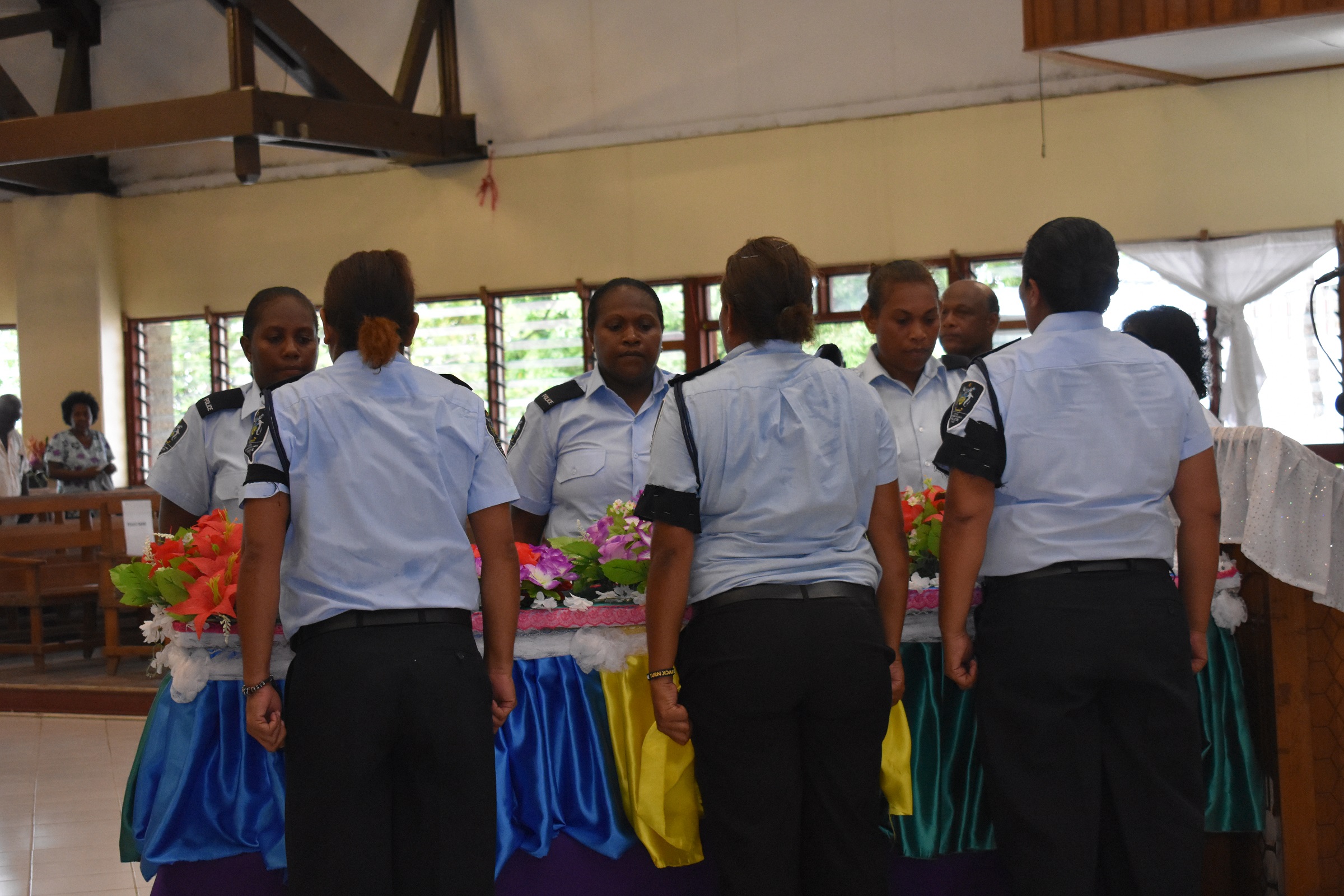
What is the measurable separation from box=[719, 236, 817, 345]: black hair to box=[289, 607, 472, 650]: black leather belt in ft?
2.39

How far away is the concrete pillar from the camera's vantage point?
36.0 ft

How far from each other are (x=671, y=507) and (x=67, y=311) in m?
10.7

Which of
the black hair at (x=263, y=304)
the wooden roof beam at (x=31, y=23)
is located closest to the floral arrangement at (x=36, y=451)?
the wooden roof beam at (x=31, y=23)

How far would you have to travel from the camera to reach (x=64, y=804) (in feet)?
14.7

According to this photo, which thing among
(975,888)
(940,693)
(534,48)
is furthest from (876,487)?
(534,48)

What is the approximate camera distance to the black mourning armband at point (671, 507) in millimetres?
2014

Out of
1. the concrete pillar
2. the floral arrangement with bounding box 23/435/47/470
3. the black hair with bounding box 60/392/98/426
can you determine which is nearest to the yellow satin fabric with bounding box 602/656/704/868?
the black hair with bounding box 60/392/98/426

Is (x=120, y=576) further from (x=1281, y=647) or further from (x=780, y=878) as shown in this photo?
(x=1281, y=647)

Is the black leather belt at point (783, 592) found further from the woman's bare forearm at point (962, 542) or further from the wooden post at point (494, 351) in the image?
the wooden post at point (494, 351)

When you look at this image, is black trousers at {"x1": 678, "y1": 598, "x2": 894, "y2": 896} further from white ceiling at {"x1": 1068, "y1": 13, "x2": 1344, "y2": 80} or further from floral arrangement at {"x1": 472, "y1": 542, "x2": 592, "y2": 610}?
white ceiling at {"x1": 1068, "y1": 13, "x2": 1344, "y2": 80}

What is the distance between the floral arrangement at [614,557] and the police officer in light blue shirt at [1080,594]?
2.26 feet

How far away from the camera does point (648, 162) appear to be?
952 cm

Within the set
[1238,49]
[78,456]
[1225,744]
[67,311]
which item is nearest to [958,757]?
[1225,744]

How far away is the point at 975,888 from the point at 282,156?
9738 mm
